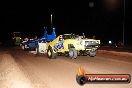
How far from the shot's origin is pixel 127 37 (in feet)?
210

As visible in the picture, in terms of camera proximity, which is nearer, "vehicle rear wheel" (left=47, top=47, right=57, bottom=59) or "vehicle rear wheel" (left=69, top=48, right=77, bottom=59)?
"vehicle rear wheel" (left=69, top=48, right=77, bottom=59)

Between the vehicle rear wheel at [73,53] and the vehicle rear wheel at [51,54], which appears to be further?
the vehicle rear wheel at [51,54]

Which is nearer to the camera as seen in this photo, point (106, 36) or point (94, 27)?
point (106, 36)

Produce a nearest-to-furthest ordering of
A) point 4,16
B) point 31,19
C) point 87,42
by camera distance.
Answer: point 87,42
point 31,19
point 4,16

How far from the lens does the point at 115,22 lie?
7125 cm

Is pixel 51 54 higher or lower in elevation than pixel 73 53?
lower

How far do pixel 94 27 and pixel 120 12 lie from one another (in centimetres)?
820

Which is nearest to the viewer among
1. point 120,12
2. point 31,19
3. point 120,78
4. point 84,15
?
point 120,78

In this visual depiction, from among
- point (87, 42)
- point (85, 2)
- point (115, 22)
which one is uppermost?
point (85, 2)

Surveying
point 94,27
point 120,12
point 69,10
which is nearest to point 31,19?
point 69,10

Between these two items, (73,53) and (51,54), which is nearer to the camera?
(73,53)

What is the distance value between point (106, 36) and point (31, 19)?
51.2 meters

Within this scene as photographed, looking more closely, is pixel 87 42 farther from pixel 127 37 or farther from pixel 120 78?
pixel 127 37

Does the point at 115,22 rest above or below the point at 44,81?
above
